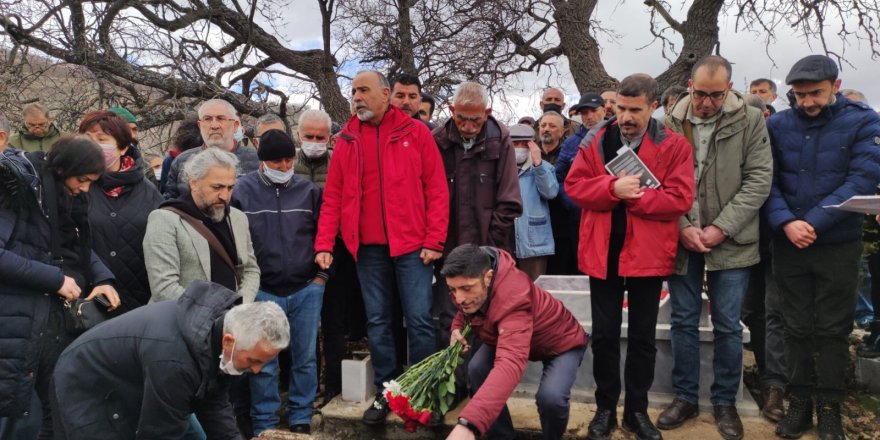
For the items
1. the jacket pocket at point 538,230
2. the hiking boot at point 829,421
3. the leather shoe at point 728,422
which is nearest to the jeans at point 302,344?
the jacket pocket at point 538,230

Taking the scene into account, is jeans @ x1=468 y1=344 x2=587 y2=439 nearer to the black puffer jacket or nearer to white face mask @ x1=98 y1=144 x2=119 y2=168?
the black puffer jacket

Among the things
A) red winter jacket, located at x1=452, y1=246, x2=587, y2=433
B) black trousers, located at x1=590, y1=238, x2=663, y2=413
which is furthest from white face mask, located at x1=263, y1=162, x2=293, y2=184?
black trousers, located at x1=590, y1=238, x2=663, y2=413

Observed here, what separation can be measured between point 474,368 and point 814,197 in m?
2.19

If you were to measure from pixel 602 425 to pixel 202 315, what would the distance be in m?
2.40

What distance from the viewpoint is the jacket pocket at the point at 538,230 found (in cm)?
479

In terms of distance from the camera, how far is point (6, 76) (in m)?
7.38

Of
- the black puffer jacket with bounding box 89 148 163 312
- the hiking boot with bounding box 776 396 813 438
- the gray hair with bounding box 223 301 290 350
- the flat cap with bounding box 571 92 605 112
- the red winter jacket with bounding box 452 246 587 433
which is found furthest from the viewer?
the flat cap with bounding box 571 92 605 112

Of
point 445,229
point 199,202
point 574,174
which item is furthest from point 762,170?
point 199,202

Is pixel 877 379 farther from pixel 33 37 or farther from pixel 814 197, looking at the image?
pixel 33 37

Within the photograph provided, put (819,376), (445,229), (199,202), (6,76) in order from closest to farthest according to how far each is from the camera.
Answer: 1. (199,202)
2. (819,376)
3. (445,229)
4. (6,76)

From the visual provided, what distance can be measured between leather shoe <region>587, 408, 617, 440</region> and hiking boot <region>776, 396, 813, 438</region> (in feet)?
3.20

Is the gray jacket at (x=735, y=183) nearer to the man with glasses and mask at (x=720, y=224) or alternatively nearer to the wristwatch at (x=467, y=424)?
the man with glasses and mask at (x=720, y=224)

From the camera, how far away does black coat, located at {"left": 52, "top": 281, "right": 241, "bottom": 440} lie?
8.11 feet

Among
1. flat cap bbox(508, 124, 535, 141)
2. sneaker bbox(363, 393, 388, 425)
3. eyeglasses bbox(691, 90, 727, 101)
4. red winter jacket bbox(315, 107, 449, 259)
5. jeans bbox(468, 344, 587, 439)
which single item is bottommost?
sneaker bbox(363, 393, 388, 425)
